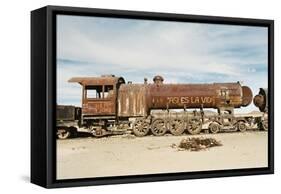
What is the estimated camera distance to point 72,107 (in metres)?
4.96

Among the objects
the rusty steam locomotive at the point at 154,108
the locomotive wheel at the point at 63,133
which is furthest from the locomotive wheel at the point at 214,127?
the locomotive wheel at the point at 63,133

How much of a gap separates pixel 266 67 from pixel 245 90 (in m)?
0.26

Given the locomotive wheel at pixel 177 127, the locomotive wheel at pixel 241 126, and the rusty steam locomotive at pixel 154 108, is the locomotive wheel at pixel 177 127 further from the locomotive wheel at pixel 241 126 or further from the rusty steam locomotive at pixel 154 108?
the locomotive wheel at pixel 241 126

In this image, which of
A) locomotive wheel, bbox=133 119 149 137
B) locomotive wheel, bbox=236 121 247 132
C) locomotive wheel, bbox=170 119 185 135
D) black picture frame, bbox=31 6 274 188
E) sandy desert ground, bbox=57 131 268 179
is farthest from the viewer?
Answer: locomotive wheel, bbox=236 121 247 132

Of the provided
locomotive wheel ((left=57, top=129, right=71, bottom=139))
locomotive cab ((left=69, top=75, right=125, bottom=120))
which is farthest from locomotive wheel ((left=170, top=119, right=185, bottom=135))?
locomotive wheel ((left=57, top=129, right=71, bottom=139))

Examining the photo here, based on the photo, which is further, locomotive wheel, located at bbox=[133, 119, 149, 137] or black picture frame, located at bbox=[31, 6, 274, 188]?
locomotive wheel, located at bbox=[133, 119, 149, 137]

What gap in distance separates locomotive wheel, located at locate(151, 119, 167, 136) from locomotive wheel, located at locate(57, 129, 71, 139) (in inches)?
24.9

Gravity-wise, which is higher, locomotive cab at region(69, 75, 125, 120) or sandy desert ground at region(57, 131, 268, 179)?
locomotive cab at region(69, 75, 125, 120)

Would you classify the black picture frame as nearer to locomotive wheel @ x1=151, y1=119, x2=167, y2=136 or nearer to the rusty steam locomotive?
the rusty steam locomotive

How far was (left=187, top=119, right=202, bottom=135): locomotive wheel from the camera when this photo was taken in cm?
542

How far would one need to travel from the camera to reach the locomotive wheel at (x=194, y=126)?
5418mm

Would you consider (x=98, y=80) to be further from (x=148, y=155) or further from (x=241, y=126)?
(x=241, y=126)

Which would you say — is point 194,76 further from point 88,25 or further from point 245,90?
point 88,25

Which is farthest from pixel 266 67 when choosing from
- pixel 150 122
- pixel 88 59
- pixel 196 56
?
pixel 88 59
